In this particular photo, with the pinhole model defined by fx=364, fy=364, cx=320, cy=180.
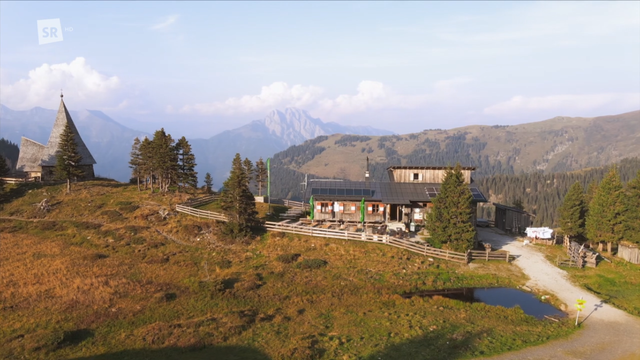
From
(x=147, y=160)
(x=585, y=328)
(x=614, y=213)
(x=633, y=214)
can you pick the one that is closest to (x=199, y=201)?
(x=147, y=160)

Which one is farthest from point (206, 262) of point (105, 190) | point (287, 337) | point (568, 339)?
point (105, 190)

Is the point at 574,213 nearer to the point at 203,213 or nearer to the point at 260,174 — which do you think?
the point at 203,213

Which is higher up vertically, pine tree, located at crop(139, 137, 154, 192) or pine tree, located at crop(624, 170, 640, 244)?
pine tree, located at crop(139, 137, 154, 192)

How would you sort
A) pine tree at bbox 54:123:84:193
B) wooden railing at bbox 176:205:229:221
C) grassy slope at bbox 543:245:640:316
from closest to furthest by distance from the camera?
1. grassy slope at bbox 543:245:640:316
2. wooden railing at bbox 176:205:229:221
3. pine tree at bbox 54:123:84:193

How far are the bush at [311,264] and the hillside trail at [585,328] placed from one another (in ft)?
61.7

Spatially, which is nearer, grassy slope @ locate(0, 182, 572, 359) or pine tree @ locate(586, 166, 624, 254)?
grassy slope @ locate(0, 182, 572, 359)

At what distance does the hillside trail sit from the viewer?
21.2m

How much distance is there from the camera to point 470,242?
38.6 m

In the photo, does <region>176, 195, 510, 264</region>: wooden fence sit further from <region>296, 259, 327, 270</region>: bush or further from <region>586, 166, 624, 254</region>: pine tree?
<region>586, 166, 624, 254</region>: pine tree

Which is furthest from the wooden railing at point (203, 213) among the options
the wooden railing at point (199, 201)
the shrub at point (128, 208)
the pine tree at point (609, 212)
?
the pine tree at point (609, 212)

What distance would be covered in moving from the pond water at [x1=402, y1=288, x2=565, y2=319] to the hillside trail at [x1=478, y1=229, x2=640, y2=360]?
5.51 ft

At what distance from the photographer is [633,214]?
134 ft

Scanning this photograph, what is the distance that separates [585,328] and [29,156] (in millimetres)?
83137

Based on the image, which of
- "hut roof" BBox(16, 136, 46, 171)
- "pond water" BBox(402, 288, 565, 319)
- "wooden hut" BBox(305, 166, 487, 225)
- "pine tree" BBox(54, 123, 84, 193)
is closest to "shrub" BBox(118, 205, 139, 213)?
"pine tree" BBox(54, 123, 84, 193)
